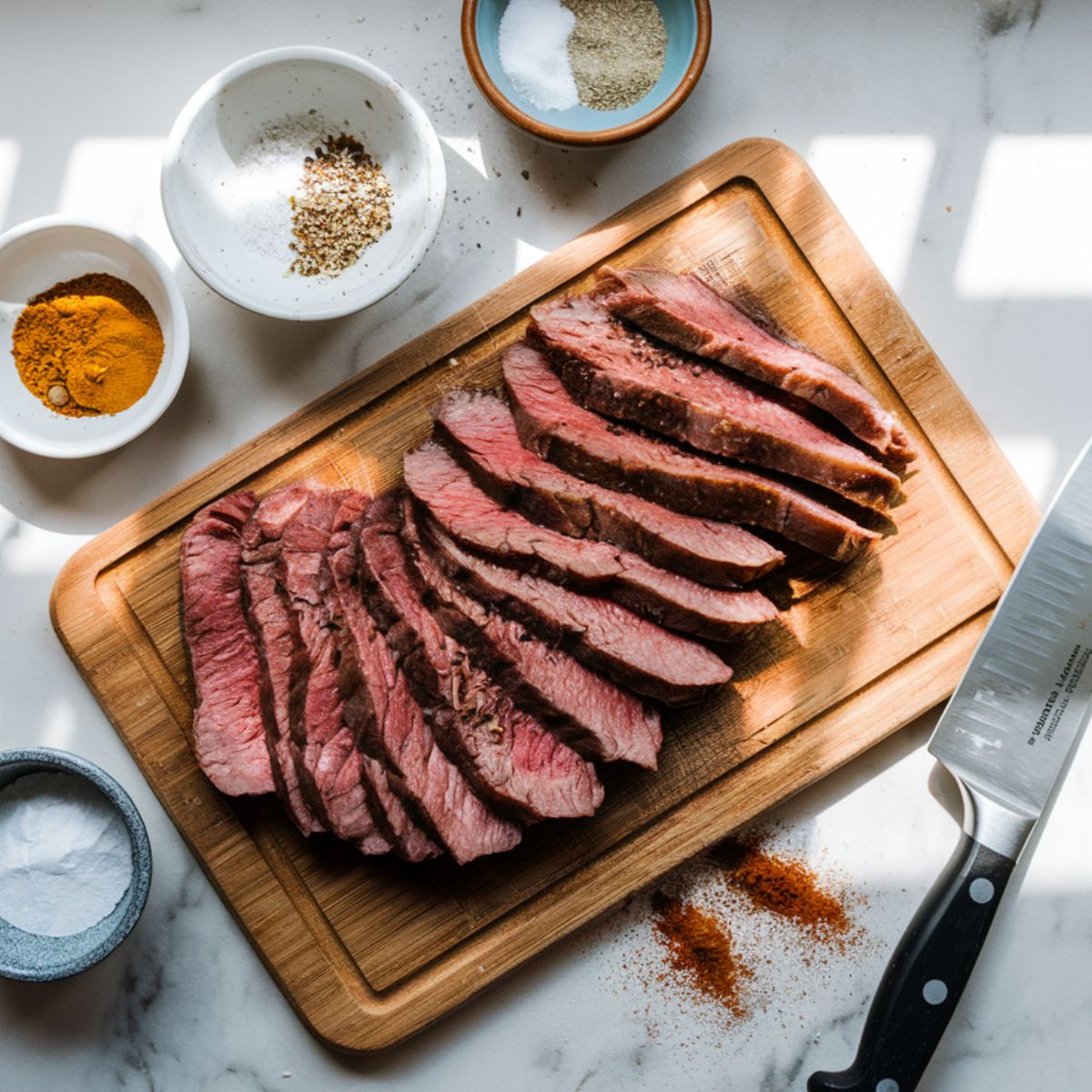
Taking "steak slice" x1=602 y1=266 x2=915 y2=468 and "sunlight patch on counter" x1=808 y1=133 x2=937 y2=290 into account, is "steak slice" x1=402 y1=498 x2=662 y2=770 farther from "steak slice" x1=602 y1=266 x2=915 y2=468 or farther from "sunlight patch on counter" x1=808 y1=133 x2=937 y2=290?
"sunlight patch on counter" x1=808 y1=133 x2=937 y2=290

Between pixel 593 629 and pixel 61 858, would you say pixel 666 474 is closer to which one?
pixel 593 629

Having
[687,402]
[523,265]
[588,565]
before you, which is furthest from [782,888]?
[523,265]

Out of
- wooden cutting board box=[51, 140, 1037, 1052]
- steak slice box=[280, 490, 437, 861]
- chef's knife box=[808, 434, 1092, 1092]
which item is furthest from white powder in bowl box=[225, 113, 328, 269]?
chef's knife box=[808, 434, 1092, 1092]

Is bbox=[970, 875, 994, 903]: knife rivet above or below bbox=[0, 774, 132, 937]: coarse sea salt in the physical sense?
above

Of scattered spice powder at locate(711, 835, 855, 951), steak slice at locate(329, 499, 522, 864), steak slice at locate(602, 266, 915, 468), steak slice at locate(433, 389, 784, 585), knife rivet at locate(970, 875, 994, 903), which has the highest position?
steak slice at locate(602, 266, 915, 468)

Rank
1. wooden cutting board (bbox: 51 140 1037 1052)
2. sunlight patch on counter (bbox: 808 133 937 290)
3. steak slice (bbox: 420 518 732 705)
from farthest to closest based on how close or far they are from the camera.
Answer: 1. sunlight patch on counter (bbox: 808 133 937 290)
2. wooden cutting board (bbox: 51 140 1037 1052)
3. steak slice (bbox: 420 518 732 705)
